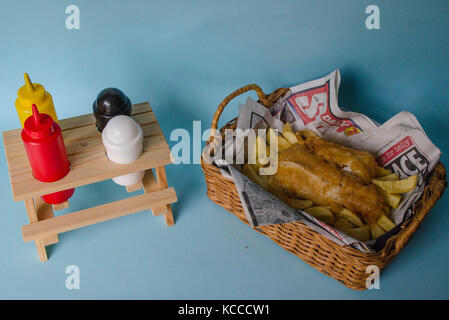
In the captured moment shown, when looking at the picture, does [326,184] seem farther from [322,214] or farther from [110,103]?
[110,103]

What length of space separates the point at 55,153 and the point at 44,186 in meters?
0.10

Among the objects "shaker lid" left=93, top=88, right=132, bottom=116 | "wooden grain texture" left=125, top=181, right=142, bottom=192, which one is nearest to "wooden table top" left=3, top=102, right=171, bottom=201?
"shaker lid" left=93, top=88, right=132, bottom=116

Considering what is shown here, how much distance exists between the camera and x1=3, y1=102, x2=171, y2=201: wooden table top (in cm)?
121

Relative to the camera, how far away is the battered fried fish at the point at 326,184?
4.26 feet

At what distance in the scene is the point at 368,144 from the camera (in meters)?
1.51

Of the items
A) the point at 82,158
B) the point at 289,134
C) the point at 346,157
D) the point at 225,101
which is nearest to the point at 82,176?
the point at 82,158

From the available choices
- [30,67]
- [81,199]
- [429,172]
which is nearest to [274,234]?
[429,172]

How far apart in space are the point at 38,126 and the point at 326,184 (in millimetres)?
787

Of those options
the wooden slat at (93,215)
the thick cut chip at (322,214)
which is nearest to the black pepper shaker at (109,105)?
the wooden slat at (93,215)

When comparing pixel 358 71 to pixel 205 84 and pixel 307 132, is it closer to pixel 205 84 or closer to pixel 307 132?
pixel 307 132

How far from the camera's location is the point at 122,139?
1206 millimetres

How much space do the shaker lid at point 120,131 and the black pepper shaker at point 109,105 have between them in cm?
6

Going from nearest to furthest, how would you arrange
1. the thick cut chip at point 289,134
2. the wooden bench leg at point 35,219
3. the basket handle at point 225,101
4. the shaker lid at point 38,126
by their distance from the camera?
1. the shaker lid at point 38,126
2. the wooden bench leg at point 35,219
3. the basket handle at point 225,101
4. the thick cut chip at point 289,134

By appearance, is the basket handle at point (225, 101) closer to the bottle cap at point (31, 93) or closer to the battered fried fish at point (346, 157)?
the battered fried fish at point (346, 157)
